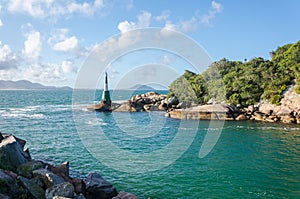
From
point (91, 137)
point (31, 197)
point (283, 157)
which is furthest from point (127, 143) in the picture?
point (31, 197)

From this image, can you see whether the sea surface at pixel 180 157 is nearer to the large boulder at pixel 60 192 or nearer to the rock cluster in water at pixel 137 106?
the large boulder at pixel 60 192

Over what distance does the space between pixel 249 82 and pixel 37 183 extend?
153ft

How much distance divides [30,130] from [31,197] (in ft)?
83.0

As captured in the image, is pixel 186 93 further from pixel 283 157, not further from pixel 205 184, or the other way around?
pixel 205 184

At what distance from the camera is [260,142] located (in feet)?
89.4

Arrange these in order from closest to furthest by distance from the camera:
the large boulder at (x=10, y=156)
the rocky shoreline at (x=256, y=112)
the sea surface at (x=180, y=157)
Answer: the large boulder at (x=10, y=156) → the sea surface at (x=180, y=157) → the rocky shoreline at (x=256, y=112)

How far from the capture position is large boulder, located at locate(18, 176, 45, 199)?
33.2 ft

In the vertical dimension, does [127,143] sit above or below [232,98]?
below

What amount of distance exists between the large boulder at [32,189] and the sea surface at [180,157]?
541cm

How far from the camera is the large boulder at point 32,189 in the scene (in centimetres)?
1011

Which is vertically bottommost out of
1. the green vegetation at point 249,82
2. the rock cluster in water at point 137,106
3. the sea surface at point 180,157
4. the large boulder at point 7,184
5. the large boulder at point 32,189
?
the sea surface at point 180,157

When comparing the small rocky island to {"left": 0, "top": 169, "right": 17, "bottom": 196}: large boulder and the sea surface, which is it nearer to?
the sea surface

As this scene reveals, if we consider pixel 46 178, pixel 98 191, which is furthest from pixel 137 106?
pixel 46 178

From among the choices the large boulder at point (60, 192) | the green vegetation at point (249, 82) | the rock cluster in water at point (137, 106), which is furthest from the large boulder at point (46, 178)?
the rock cluster in water at point (137, 106)
